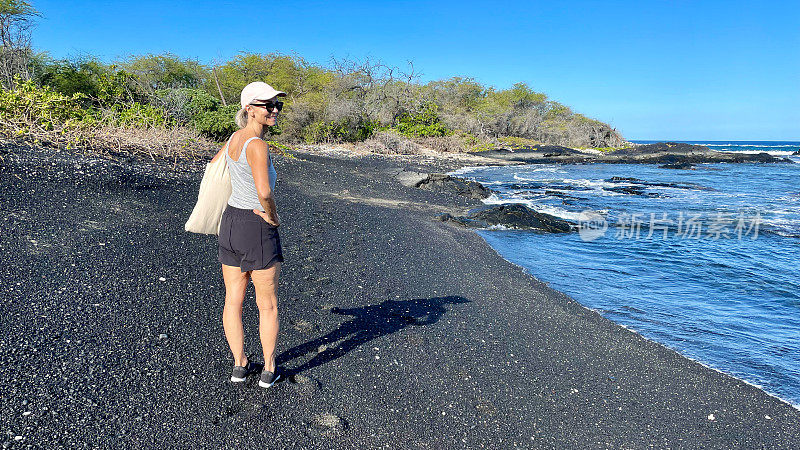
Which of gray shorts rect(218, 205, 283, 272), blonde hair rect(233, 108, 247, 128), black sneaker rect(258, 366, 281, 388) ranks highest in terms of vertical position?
blonde hair rect(233, 108, 247, 128)

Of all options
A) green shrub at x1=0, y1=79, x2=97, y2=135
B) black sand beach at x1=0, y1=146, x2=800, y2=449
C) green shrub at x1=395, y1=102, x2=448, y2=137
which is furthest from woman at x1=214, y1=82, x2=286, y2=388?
green shrub at x1=395, y1=102, x2=448, y2=137

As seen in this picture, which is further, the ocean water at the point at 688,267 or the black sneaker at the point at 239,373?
the ocean water at the point at 688,267

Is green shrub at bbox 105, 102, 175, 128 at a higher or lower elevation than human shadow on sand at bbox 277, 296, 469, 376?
higher

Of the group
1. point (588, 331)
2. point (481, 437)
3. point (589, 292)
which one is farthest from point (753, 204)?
point (481, 437)

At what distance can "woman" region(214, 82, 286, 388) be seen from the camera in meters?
2.62

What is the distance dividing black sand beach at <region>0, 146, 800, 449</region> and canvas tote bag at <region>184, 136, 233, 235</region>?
38.5 inches

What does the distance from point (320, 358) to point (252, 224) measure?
1.20 metres

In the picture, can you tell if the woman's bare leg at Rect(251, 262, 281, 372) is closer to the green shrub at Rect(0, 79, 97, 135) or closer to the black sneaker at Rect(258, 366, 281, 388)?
the black sneaker at Rect(258, 366, 281, 388)

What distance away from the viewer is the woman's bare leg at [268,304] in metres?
2.81

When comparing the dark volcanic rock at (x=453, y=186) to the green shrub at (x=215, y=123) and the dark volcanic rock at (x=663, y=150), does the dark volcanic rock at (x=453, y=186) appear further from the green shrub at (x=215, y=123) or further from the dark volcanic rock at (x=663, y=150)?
the dark volcanic rock at (x=663, y=150)

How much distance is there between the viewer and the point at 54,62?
17.0 m

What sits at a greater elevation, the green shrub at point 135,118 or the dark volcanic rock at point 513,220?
the green shrub at point 135,118

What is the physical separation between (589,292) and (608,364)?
2.46m

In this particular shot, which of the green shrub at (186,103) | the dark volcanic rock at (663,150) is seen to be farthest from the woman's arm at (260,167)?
Answer: the dark volcanic rock at (663,150)
